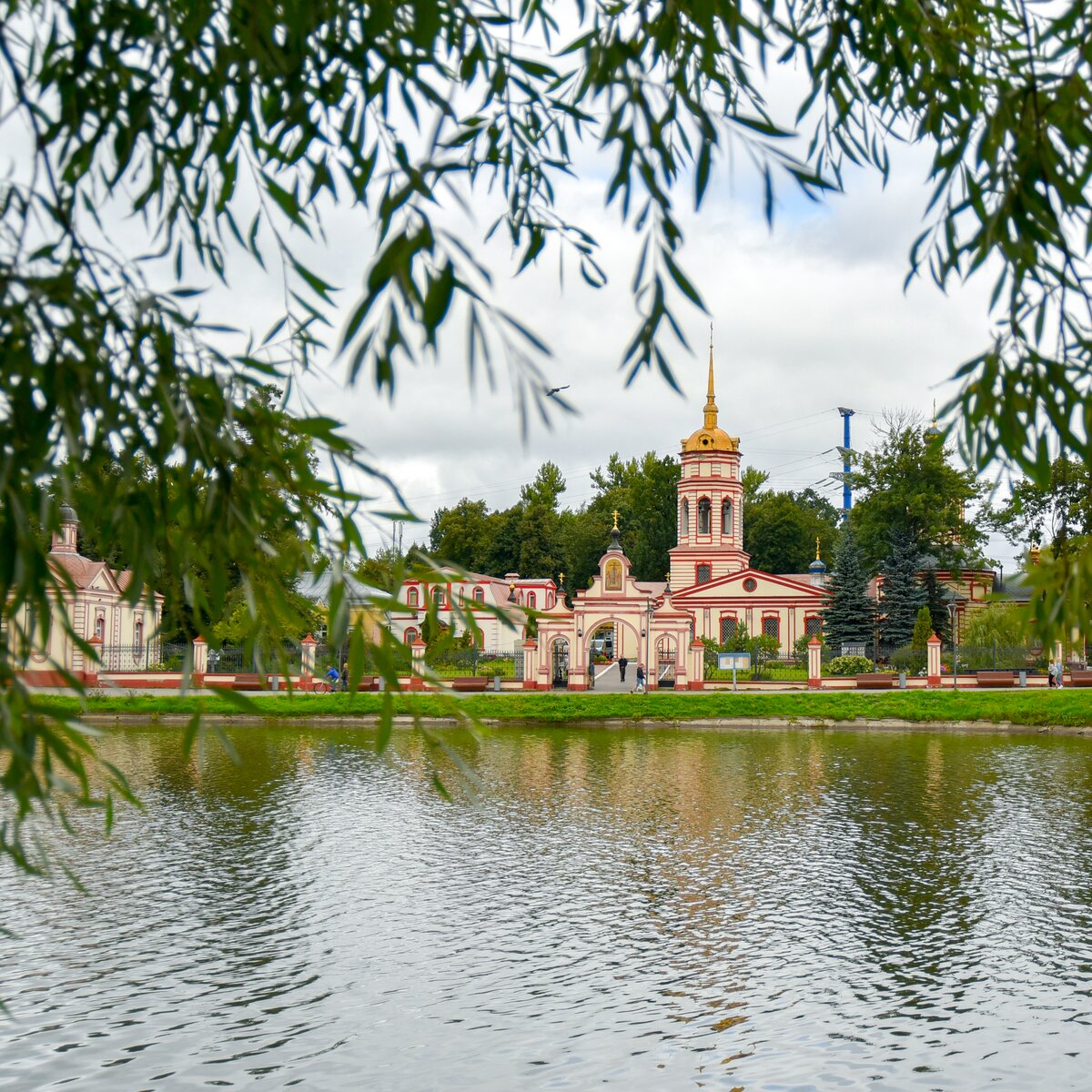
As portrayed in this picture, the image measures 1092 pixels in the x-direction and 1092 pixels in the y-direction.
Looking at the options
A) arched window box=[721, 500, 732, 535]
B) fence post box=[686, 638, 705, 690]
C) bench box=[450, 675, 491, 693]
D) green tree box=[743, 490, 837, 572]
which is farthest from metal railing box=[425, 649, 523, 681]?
green tree box=[743, 490, 837, 572]

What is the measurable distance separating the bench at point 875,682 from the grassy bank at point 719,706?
2.91 m

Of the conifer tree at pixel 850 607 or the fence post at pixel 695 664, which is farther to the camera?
the conifer tree at pixel 850 607

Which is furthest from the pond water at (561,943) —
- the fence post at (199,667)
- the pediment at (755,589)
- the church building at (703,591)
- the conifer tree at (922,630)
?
the pediment at (755,589)

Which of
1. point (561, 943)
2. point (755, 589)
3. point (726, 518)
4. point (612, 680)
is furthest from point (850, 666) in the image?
point (561, 943)

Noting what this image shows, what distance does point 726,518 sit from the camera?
61.4 metres

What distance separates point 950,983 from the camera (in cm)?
941

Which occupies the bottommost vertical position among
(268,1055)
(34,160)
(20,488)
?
(268,1055)

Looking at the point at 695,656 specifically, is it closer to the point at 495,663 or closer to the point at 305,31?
the point at 495,663

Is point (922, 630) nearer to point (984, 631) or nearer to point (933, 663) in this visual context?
point (984, 631)

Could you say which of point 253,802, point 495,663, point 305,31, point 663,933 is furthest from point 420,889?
point 495,663

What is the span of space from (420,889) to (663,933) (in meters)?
2.83

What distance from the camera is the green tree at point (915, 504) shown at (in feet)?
169

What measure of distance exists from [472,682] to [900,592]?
21298 millimetres

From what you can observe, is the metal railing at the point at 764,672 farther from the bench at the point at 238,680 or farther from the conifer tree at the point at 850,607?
the bench at the point at 238,680
